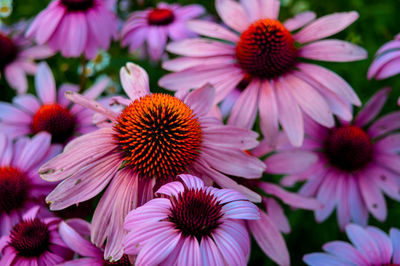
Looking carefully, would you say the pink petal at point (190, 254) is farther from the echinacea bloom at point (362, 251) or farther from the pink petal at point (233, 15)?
the pink petal at point (233, 15)

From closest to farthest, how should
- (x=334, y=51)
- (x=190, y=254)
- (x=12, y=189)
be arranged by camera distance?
(x=190, y=254)
(x=12, y=189)
(x=334, y=51)

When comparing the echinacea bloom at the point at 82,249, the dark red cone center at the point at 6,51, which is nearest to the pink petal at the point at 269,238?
the echinacea bloom at the point at 82,249

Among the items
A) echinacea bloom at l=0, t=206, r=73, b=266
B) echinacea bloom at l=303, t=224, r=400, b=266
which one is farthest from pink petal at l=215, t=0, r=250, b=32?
echinacea bloom at l=0, t=206, r=73, b=266

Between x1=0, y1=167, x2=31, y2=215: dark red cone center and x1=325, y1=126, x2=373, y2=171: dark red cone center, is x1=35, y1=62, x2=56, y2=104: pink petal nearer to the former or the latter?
x1=0, y1=167, x2=31, y2=215: dark red cone center

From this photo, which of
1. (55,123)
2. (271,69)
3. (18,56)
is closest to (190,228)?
(271,69)

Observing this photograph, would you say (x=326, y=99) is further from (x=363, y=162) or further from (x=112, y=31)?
(x=112, y=31)

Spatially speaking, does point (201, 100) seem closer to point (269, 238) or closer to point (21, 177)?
point (269, 238)

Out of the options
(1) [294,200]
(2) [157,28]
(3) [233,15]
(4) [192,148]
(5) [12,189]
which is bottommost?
(5) [12,189]
